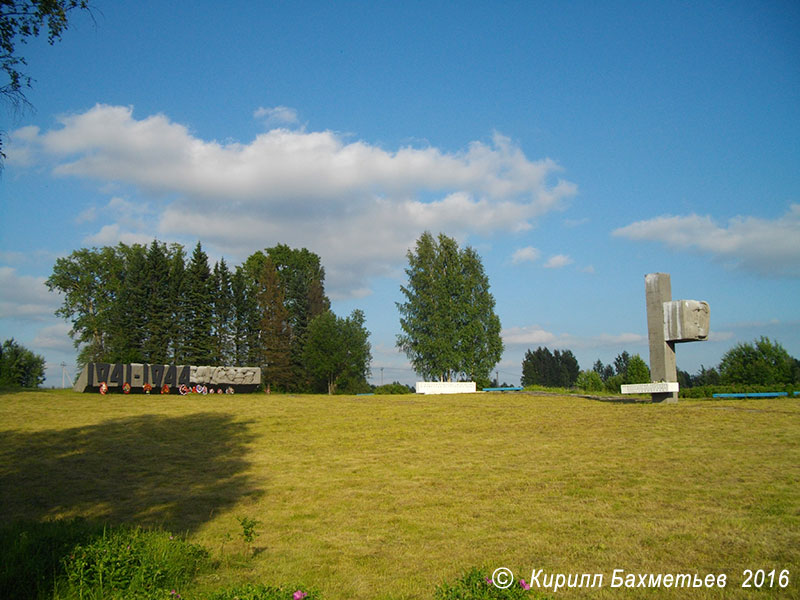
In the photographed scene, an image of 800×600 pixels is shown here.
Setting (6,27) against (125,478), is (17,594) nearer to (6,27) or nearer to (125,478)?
(125,478)

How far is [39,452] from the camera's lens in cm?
1390

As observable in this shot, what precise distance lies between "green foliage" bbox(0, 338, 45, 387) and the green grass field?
3690 cm

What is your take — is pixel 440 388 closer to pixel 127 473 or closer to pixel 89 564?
pixel 127 473

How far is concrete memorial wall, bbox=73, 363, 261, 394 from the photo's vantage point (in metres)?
28.2

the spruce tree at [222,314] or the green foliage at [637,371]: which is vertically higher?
the spruce tree at [222,314]

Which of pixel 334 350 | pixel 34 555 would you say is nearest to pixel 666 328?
pixel 34 555

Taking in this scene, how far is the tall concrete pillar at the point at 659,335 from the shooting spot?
22828 millimetres

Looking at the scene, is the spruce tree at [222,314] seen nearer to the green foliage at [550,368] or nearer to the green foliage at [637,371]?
the green foliage at [637,371]

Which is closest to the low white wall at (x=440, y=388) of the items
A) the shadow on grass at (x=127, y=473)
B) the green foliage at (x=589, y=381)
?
the green foliage at (x=589, y=381)

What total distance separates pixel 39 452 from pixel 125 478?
3413 millimetres

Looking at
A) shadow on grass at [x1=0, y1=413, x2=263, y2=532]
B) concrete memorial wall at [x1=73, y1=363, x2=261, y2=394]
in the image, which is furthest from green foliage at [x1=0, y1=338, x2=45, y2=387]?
shadow on grass at [x1=0, y1=413, x2=263, y2=532]

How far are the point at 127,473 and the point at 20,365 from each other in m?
52.3

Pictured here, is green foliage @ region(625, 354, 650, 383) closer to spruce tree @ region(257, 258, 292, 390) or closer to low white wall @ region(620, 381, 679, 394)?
low white wall @ region(620, 381, 679, 394)

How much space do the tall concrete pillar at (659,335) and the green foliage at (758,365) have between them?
21.0 meters
